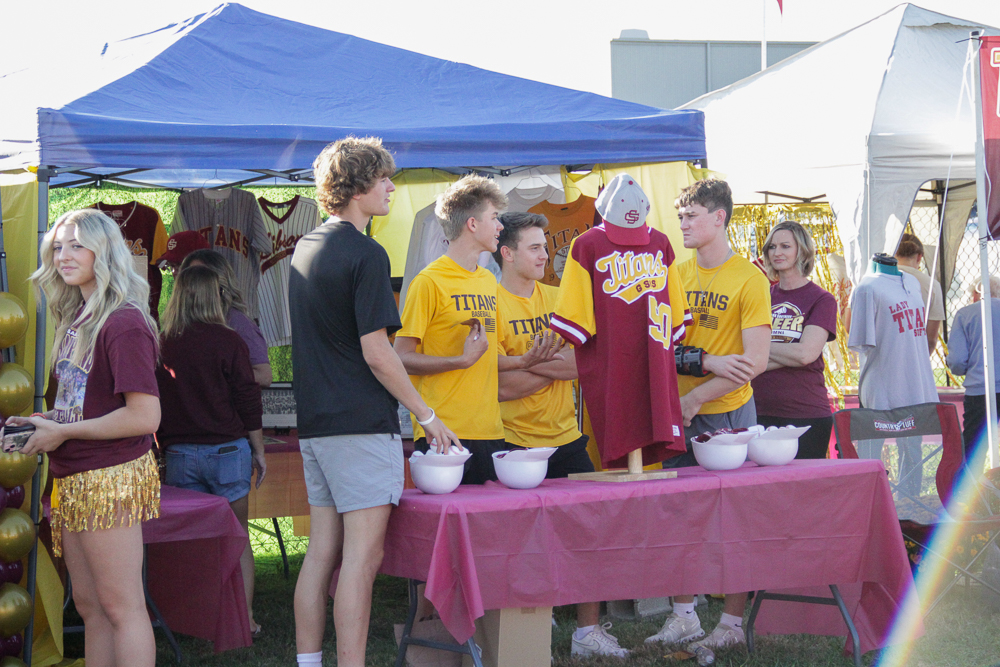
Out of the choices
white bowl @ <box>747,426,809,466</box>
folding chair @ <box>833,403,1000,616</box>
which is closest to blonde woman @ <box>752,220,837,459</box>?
folding chair @ <box>833,403,1000,616</box>

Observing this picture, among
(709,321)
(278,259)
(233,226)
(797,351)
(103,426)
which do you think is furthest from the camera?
(278,259)

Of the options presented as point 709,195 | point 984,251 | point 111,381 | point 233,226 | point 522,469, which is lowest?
point 522,469

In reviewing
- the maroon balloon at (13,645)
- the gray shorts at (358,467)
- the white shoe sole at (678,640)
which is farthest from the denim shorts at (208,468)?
the white shoe sole at (678,640)

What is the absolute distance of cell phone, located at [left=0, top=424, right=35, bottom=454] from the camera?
8.18 feet

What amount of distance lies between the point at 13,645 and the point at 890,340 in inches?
160

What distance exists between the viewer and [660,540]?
9.60 ft

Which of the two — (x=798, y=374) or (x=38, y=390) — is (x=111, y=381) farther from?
(x=798, y=374)

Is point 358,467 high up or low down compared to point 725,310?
down

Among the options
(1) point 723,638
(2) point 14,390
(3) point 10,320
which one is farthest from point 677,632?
(3) point 10,320

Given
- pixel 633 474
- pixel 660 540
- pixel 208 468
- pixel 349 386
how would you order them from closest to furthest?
1. pixel 349 386
2. pixel 660 540
3. pixel 633 474
4. pixel 208 468

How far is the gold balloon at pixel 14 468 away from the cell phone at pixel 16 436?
1.64 feet

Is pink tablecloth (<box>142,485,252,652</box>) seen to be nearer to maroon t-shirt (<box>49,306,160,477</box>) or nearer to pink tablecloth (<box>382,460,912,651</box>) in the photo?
maroon t-shirt (<box>49,306,160,477</box>)

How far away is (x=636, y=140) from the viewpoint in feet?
13.9

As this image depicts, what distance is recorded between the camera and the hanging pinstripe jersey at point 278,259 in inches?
238
